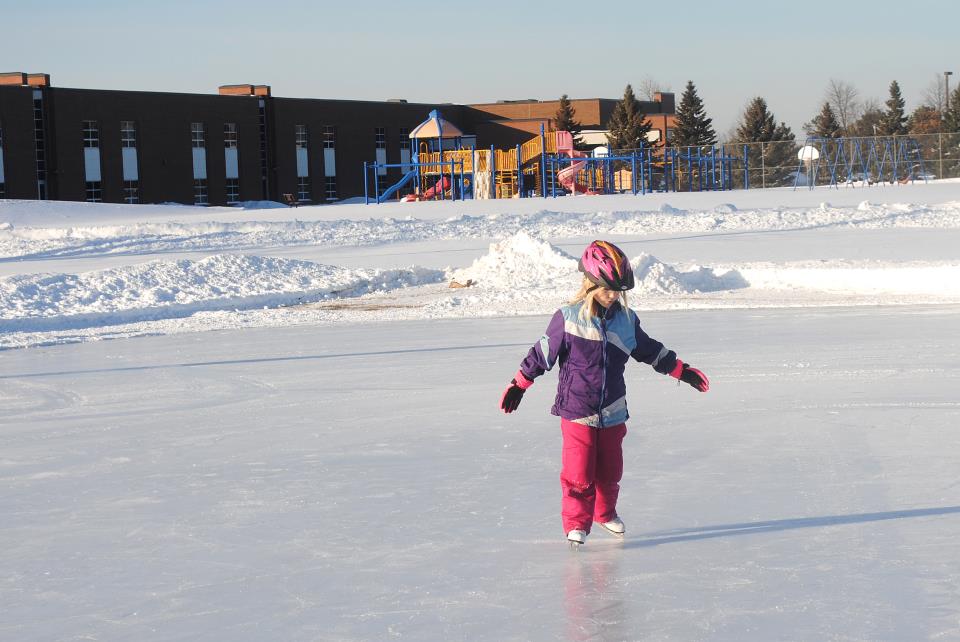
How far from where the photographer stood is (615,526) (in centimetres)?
516

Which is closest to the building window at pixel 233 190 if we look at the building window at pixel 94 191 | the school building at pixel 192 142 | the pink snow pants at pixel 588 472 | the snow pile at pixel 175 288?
the school building at pixel 192 142

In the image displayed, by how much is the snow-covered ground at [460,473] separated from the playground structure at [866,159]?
3142 centimetres

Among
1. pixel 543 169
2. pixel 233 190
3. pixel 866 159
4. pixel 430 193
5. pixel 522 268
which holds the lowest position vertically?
pixel 522 268

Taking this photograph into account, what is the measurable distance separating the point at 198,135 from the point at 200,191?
111 inches

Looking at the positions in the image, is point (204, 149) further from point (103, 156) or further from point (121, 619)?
point (121, 619)

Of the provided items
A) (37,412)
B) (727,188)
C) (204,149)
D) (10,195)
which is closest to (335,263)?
(37,412)

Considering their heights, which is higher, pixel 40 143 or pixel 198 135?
pixel 198 135

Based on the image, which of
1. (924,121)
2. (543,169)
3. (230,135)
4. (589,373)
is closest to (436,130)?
(543,169)

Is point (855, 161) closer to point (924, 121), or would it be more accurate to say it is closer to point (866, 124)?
point (924, 121)

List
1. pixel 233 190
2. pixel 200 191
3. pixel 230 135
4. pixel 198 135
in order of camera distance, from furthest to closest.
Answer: pixel 233 190 → pixel 230 135 → pixel 200 191 → pixel 198 135

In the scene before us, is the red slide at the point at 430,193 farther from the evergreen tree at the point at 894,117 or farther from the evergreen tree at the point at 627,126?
the evergreen tree at the point at 894,117

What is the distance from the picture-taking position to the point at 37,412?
8.82 meters

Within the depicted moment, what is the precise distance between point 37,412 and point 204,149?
55953 mm

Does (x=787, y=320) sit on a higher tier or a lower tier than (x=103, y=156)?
lower
